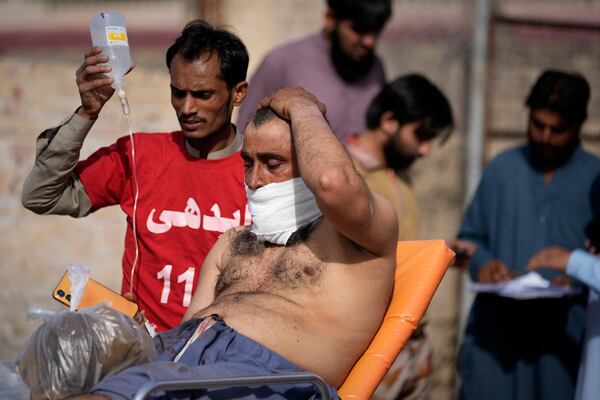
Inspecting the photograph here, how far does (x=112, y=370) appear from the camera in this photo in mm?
3281

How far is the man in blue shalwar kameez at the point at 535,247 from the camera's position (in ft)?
18.0

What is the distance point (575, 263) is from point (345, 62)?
1.84 m

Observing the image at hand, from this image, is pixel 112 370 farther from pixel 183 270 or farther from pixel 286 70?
pixel 286 70

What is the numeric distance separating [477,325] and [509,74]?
212cm

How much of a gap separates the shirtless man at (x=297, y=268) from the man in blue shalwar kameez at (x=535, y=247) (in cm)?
190

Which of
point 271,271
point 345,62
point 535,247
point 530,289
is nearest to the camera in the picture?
point 271,271

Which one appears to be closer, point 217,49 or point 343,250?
point 343,250

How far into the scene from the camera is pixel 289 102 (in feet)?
→ 12.3

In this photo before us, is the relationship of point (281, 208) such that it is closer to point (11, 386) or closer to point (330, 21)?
point (11, 386)

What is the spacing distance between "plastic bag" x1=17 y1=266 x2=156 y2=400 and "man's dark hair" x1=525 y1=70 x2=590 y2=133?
2.99 metres

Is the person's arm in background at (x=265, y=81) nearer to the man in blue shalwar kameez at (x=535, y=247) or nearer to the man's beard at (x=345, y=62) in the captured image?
the man's beard at (x=345, y=62)

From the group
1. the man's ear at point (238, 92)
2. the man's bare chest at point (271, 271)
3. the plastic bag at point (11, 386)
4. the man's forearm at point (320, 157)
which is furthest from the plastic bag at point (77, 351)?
the man's ear at point (238, 92)

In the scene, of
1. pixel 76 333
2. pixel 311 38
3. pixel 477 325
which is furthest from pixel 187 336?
pixel 311 38

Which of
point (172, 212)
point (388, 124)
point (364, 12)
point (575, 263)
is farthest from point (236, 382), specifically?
point (364, 12)
